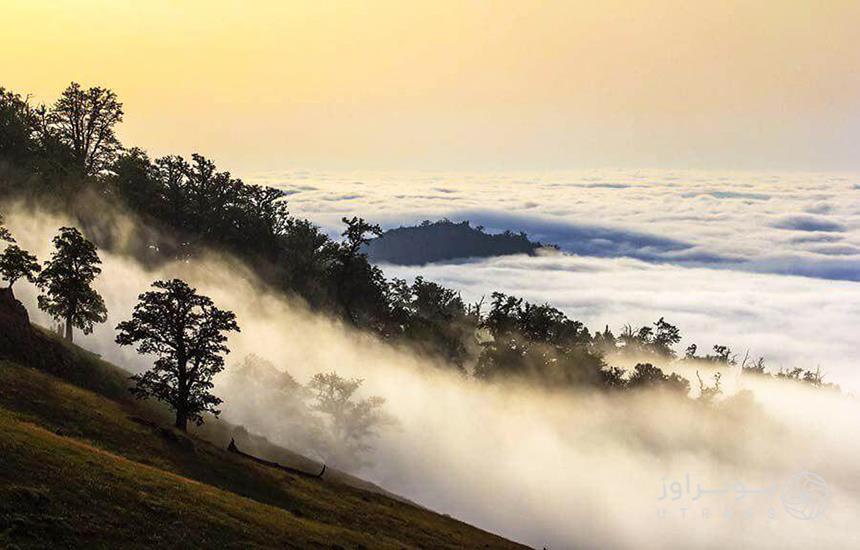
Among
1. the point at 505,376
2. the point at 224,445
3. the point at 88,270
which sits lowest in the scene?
the point at 224,445

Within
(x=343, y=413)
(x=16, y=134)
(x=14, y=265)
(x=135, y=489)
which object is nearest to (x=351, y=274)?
(x=343, y=413)

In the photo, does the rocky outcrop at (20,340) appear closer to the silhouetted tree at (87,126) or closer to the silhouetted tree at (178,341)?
the silhouetted tree at (178,341)

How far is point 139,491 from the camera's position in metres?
48.6

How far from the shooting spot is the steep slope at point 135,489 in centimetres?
4125

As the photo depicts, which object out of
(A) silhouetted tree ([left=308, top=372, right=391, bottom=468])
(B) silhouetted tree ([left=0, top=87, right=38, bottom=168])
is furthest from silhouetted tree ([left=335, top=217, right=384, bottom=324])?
(B) silhouetted tree ([left=0, top=87, right=38, bottom=168])

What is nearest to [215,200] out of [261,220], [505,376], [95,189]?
[261,220]

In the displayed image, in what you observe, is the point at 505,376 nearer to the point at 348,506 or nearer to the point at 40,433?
the point at 348,506

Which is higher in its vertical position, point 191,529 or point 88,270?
point 88,270

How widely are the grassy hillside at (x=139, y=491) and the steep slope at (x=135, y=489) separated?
11 centimetres

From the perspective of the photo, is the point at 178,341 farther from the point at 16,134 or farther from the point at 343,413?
the point at 16,134

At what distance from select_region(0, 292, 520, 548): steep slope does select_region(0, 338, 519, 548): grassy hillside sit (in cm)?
11

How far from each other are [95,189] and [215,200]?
29453mm

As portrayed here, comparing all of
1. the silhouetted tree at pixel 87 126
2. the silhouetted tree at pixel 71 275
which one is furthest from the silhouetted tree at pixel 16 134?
the silhouetted tree at pixel 71 275

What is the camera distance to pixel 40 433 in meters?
53.7
